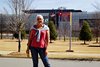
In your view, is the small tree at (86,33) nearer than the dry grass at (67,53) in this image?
No

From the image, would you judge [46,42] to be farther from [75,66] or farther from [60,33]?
[60,33]

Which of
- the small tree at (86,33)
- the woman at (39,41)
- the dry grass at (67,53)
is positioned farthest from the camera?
the small tree at (86,33)

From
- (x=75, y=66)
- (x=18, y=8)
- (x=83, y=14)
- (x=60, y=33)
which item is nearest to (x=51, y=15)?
(x=83, y=14)

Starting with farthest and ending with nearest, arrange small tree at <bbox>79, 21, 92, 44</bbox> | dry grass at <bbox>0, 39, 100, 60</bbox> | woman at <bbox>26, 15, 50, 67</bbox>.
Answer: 1. small tree at <bbox>79, 21, 92, 44</bbox>
2. dry grass at <bbox>0, 39, 100, 60</bbox>
3. woman at <bbox>26, 15, 50, 67</bbox>

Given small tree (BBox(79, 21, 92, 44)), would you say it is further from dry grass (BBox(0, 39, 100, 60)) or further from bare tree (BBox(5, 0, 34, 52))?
bare tree (BBox(5, 0, 34, 52))

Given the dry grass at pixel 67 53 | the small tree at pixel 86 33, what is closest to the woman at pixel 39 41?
the dry grass at pixel 67 53

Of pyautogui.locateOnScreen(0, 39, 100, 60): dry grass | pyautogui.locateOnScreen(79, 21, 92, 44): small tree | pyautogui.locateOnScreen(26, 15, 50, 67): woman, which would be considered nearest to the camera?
pyautogui.locateOnScreen(26, 15, 50, 67): woman

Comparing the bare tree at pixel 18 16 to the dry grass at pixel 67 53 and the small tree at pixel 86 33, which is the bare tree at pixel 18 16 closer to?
the dry grass at pixel 67 53

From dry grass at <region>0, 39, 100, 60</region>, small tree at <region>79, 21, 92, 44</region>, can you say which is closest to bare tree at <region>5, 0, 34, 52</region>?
dry grass at <region>0, 39, 100, 60</region>

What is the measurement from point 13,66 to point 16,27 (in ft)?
38.0

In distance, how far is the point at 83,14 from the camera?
5571 inches

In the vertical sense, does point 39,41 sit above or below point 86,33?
above

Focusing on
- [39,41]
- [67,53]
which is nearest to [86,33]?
[67,53]

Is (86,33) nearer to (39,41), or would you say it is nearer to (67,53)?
(67,53)
